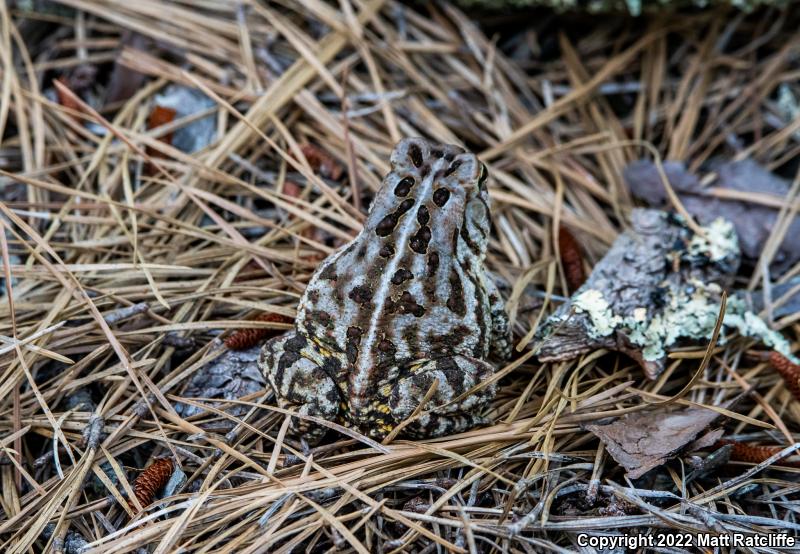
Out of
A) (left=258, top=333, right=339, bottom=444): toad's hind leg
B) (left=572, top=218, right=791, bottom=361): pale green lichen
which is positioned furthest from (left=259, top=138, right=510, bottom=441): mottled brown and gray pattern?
(left=572, top=218, right=791, bottom=361): pale green lichen

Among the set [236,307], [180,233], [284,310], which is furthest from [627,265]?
[180,233]

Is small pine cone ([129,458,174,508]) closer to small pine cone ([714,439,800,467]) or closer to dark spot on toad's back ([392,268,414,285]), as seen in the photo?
dark spot on toad's back ([392,268,414,285])

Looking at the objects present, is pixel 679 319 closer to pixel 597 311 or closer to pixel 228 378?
pixel 597 311

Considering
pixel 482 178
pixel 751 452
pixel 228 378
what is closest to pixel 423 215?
pixel 482 178

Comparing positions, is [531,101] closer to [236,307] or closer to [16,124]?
[236,307]

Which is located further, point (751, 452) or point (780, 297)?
point (780, 297)

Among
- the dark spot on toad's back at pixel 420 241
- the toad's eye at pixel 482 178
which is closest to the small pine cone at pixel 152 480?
the dark spot on toad's back at pixel 420 241

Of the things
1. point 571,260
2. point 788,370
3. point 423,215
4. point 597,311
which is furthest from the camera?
point 571,260
